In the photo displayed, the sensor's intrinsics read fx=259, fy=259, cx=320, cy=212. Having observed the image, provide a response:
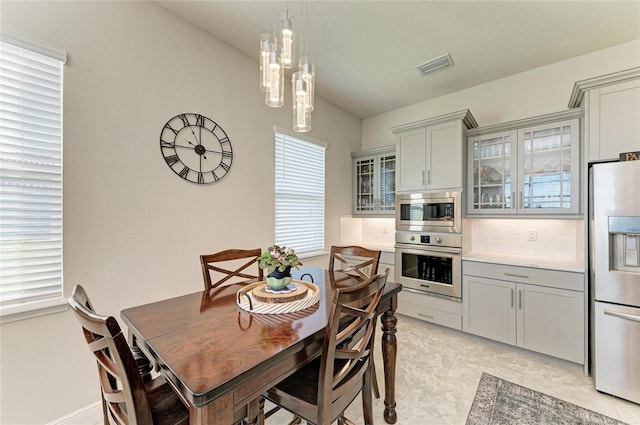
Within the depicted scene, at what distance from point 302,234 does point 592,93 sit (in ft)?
10.1

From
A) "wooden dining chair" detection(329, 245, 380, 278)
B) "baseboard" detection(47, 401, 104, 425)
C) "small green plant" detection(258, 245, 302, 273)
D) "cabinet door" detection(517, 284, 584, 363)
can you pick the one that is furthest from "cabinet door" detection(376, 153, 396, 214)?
"baseboard" detection(47, 401, 104, 425)

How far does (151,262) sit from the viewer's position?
2.05 meters

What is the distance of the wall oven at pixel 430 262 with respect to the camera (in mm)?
2941

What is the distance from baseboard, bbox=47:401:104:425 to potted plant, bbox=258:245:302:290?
60.1 inches

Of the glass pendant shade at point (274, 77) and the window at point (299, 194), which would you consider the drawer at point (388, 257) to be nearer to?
the window at point (299, 194)

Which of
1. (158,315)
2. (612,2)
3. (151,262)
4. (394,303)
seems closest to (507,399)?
(394,303)

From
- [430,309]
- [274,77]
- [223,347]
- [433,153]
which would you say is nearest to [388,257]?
[430,309]

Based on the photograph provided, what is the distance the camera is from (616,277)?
1.96 meters

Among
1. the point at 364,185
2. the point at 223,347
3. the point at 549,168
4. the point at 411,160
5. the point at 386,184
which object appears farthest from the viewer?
the point at 364,185

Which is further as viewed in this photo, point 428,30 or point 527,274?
point 527,274

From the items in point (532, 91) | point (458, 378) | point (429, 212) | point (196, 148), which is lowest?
point (458, 378)

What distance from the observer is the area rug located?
68.4 inches

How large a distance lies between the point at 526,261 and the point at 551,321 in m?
0.58

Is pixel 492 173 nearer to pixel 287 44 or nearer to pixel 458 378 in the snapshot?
pixel 458 378
